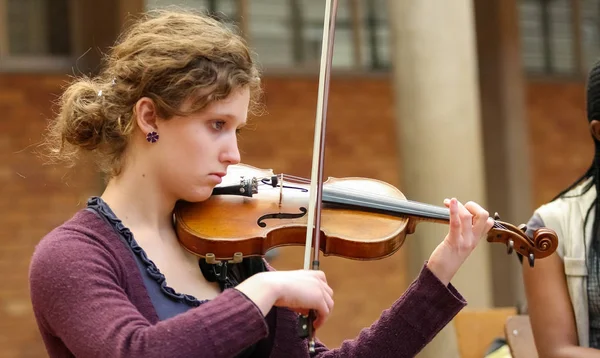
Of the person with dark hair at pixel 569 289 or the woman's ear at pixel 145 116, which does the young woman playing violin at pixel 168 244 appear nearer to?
the woman's ear at pixel 145 116

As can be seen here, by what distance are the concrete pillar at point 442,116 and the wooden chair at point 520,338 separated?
2.98 feet

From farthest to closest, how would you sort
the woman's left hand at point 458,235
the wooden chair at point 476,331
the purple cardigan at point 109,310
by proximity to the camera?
1. the wooden chair at point 476,331
2. the woman's left hand at point 458,235
3. the purple cardigan at point 109,310

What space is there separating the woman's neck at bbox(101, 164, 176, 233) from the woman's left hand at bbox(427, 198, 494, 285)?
0.50 meters

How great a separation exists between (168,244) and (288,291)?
31 centimetres

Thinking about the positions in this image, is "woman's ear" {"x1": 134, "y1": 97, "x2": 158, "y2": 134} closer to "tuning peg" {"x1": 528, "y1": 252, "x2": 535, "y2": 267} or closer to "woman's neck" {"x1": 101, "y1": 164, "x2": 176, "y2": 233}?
"woman's neck" {"x1": 101, "y1": 164, "x2": 176, "y2": 233}

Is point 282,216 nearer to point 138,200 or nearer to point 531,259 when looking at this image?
point 138,200

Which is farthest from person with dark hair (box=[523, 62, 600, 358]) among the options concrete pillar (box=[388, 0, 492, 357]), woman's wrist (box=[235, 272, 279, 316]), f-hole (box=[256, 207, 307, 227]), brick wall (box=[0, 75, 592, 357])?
brick wall (box=[0, 75, 592, 357])

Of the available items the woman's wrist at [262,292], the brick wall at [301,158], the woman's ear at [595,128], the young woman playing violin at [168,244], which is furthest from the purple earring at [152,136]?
the brick wall at [301,158]

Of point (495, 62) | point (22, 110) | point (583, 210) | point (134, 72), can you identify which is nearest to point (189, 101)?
point (134, 72)

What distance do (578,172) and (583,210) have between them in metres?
4.87

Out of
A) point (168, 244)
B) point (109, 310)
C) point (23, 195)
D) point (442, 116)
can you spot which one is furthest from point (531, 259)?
point (23, 195)

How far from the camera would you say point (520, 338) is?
8.91ft

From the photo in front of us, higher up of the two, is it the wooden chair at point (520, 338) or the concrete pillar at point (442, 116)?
the concrete pillar at point (442, 116)

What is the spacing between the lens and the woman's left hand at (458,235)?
1.82m
